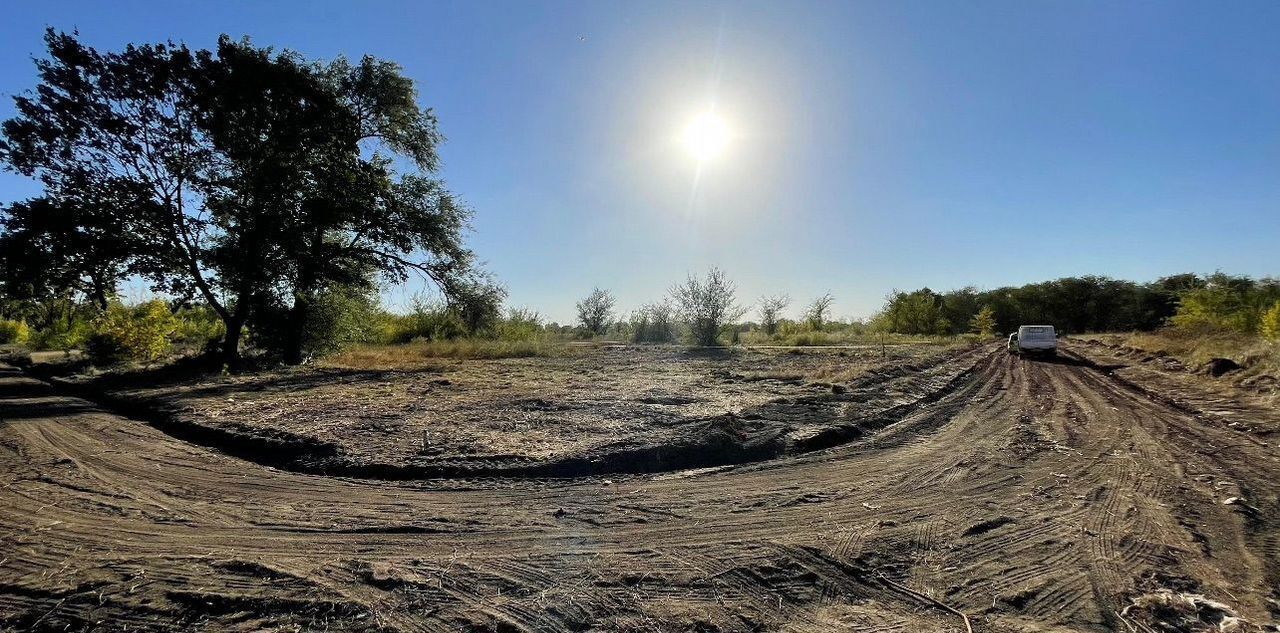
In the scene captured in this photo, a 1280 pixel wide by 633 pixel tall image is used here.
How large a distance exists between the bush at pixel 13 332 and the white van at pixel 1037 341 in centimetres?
5061

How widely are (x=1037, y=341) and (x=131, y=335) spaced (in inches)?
1438

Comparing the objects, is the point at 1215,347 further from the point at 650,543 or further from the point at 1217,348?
the point at 650,543

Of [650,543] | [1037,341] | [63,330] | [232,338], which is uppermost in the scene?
[63,330]

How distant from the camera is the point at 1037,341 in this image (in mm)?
27000

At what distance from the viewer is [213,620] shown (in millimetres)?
3033

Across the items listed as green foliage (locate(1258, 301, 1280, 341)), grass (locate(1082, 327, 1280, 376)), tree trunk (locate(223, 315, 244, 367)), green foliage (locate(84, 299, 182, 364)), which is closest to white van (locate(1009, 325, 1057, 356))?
grass (locate(1082, 327, 1280, 376))

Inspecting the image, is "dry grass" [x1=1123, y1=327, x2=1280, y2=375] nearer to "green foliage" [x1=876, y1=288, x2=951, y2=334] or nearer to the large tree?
the large tree

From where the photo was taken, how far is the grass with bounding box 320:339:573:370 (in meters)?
21.6

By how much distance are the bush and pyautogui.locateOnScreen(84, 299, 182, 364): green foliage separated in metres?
17.4

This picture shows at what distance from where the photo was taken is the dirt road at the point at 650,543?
3.16 metres

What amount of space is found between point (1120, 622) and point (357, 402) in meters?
11.4

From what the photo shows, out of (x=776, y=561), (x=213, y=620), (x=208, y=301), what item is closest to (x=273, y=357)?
(x=208, y=301)

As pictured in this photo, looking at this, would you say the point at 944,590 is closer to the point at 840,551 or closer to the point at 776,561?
the point at 840,551

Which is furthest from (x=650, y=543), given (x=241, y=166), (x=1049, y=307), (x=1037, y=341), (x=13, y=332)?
(x=1049, y=307)
